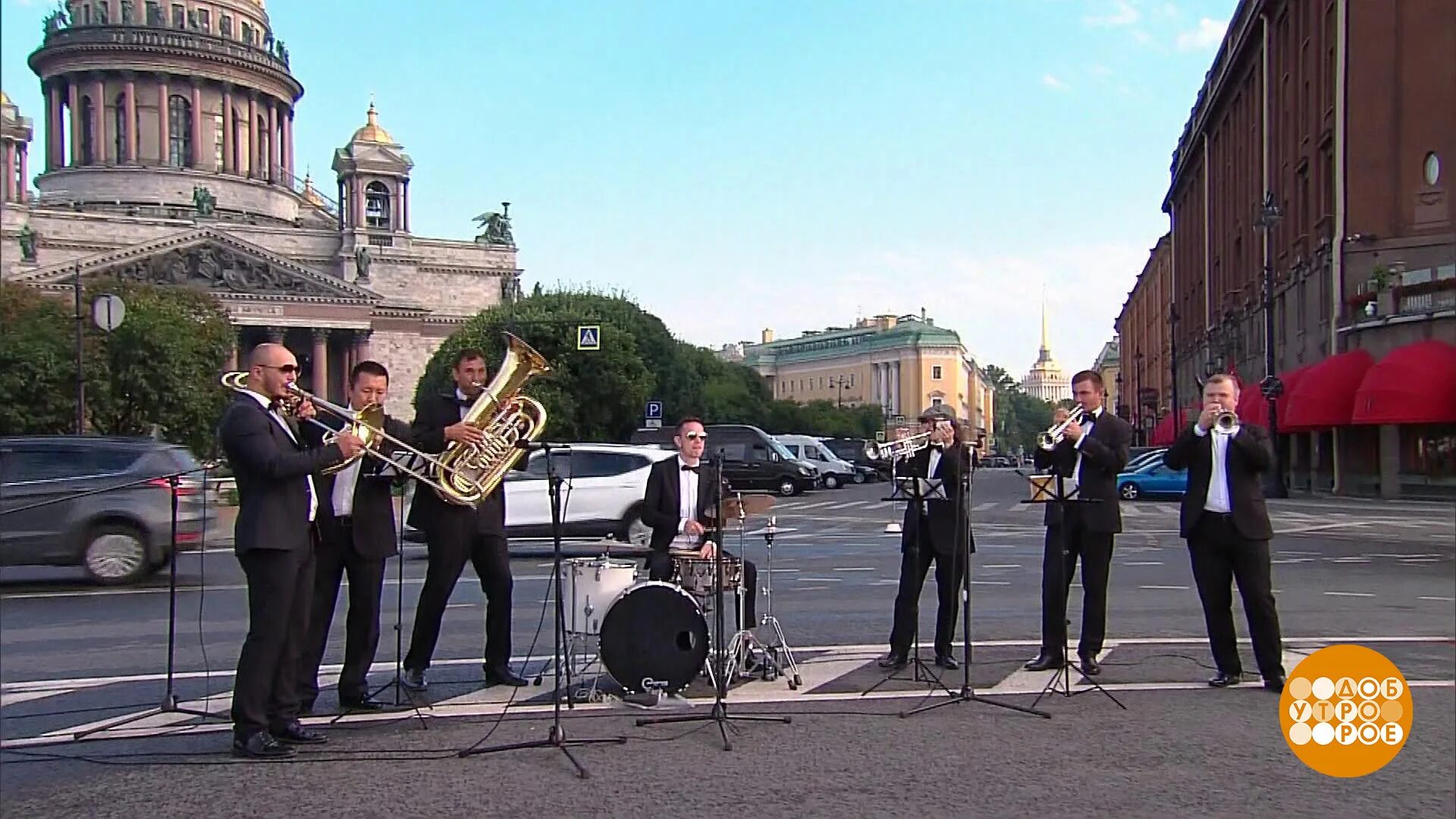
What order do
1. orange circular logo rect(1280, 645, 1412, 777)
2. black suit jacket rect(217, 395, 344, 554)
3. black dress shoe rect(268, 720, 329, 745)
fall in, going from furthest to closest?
black dress shoe rect(268, 720, 329, 745), black suit jacket rect(217, 395, 344, 554), orange circular logo rect(1280, 645, 1412, 777)

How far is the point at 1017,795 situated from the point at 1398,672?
2.50 metres

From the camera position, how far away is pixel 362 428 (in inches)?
268

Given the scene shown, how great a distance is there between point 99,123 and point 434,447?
→ 8491cm

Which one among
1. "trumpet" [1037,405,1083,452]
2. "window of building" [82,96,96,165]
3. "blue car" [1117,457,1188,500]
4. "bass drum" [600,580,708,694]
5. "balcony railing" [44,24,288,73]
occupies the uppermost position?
"balcony railing" [44,24,288,73]

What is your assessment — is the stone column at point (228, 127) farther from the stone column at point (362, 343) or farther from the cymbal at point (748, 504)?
the cymbal at point (748, 504)

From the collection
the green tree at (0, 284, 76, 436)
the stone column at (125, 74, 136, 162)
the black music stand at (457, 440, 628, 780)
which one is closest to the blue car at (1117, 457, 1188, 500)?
the black music stand at (457, 440, 628, 780)

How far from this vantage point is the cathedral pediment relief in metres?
75.4

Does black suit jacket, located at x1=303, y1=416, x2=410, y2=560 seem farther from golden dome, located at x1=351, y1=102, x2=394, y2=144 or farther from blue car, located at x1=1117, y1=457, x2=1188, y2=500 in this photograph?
golden dome, located at x1=351, y1=102, x2=394, y2=144

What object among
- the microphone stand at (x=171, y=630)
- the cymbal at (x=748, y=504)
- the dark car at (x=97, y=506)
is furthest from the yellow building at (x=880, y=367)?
the microphone stand at (x=171, y=630)

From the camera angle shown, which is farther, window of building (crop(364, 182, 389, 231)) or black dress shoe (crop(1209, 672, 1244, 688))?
window of building (crop(364, 182, 389, 231))

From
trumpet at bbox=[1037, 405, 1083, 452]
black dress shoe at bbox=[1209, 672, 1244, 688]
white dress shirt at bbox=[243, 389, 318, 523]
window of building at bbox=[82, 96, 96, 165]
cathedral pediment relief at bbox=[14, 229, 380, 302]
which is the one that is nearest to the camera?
white dress shirt at bbox=[243, 389, 318, 523]

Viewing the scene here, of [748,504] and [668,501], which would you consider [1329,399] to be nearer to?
[748,504]

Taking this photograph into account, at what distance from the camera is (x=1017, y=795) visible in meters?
5.70

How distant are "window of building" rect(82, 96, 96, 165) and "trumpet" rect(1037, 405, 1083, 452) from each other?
84689 millimetres
